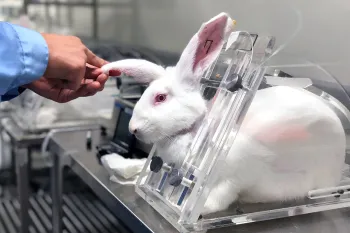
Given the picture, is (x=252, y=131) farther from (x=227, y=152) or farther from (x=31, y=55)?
(x=31, y=55)

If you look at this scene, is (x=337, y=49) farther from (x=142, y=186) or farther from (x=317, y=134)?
(x=142, y=186)

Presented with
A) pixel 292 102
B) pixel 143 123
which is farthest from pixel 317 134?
pixel 143 123

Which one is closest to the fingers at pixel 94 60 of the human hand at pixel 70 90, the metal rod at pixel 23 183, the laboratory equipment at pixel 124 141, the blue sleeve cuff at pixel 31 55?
the human hand at pixel 70 90

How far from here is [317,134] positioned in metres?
0.71

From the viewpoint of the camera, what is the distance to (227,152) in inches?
26.3

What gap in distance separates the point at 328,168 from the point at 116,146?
0.53 meters

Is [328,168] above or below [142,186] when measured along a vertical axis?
above

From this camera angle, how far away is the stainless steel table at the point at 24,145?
53.4 inches

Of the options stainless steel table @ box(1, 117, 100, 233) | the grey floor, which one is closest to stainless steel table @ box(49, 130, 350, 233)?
stainless steel table @ box(1, 117, 100, 233)

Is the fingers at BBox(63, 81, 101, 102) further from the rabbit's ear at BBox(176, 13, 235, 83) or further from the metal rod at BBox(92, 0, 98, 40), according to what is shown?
the metal rod at BBox(92, 0, 98, 40)

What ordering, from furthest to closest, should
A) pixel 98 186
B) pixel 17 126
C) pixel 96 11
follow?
pixel 96 11, pixel 17 126, pixel 98 186

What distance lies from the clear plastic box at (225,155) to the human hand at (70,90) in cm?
17

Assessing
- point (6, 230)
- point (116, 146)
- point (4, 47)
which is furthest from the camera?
point (6, 230)

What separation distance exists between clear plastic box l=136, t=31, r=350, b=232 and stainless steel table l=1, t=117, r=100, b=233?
67 cm
